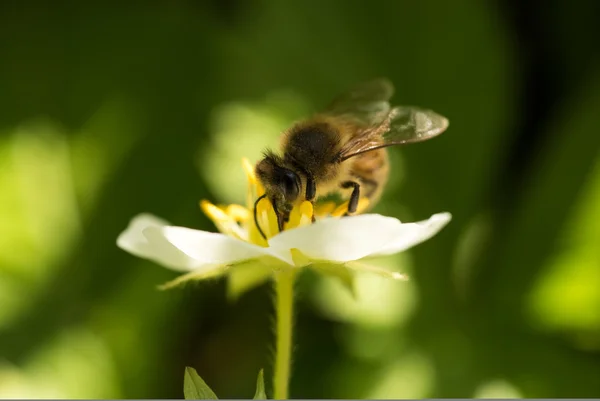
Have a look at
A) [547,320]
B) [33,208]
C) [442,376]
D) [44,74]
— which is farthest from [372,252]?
[44,74]

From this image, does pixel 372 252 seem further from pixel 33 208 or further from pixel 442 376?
pixel 33 208

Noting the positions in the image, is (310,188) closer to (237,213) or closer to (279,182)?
(279,182)

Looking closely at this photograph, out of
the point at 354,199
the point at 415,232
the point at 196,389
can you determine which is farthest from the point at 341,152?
the point at 196,389

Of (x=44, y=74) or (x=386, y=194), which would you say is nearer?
(x=386, y=194)

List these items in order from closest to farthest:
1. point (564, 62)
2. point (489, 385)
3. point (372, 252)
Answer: point (372, 252), point (489, 385), point (564, 62)

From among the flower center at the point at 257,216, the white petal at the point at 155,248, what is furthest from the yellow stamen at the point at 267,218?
the white petal at the point at 155,248

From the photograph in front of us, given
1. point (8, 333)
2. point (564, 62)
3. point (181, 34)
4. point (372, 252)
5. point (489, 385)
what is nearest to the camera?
point (372, 252)
